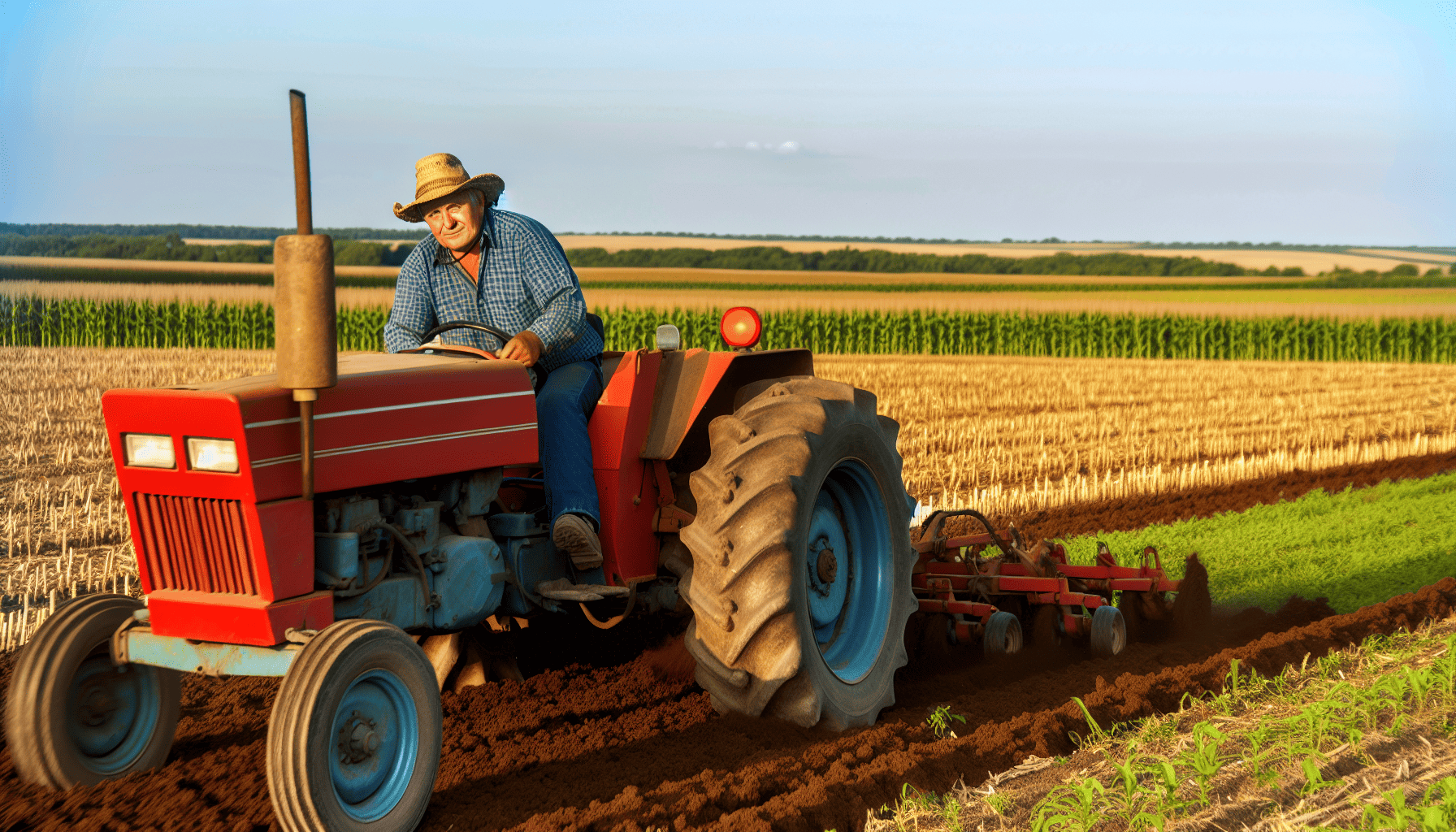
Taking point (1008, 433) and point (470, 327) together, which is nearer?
point (470, 327)

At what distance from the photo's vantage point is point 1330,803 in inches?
140

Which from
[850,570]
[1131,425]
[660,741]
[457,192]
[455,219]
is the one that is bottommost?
[1131,425]

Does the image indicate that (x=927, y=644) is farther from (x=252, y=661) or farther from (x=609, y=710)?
(x=252, y=661)

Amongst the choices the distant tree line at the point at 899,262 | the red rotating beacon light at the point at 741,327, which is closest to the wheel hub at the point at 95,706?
the red rotating beacon light at the point at 741,327

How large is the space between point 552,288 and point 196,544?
5.48ft

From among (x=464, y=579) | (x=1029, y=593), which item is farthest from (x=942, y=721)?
(x=464, y=579)

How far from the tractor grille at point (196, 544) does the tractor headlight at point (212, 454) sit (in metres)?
0.10

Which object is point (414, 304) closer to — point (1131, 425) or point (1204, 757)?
point (1204, 757)

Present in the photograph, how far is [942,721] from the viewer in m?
4.32

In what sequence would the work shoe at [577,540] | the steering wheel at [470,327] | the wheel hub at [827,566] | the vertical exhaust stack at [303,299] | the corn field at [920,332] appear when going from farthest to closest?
the corn field at [920,332] < the wheel hub at [827,566] < the steering wheel at [470,327] < the work shoe at [577,540] < the vertical exhaust stack at [303,299]

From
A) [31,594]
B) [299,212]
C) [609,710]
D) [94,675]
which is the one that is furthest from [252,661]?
[31,594]

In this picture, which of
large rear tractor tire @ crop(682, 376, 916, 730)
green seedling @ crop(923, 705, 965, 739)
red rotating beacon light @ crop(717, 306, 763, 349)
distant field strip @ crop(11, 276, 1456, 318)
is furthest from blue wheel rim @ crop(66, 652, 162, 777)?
distant field strip @ crop(11, 276, 1456, 318)

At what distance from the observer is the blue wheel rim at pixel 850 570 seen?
177 inches

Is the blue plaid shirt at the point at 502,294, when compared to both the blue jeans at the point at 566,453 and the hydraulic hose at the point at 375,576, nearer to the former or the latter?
the blue jeans at the point at 566,453
